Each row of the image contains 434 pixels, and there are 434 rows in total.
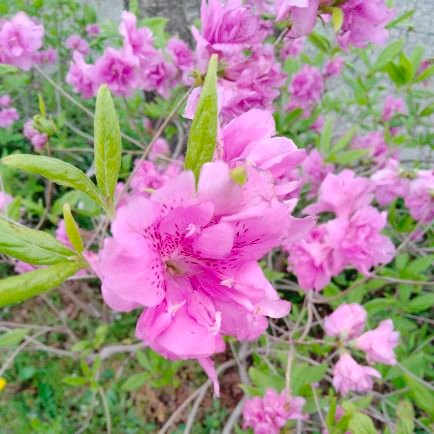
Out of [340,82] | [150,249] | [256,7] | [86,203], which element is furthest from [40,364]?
[340,82]

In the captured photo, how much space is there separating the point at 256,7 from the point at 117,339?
4.67 feet

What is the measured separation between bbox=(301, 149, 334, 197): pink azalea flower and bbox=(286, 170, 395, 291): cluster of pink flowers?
594 mm

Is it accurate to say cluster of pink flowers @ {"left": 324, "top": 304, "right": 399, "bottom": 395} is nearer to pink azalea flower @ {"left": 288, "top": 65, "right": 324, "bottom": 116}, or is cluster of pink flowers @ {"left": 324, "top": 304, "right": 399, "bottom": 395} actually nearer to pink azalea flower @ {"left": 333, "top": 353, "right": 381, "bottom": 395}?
pink azalea flower @ {"left": 333, "top": 353, "right": 381, "bottom": 395}

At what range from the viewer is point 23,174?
243 centimetres

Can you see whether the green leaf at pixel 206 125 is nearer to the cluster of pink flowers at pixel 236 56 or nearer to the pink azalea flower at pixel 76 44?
the cluster of pink flowers at pixel 236 56

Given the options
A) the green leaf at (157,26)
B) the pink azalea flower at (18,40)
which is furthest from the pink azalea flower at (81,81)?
the green leaf at (157,26)

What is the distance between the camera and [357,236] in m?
1.12

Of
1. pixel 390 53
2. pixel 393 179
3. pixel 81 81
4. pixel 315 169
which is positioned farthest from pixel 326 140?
pixel 81 81

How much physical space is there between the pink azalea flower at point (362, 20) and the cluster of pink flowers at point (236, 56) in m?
0.16

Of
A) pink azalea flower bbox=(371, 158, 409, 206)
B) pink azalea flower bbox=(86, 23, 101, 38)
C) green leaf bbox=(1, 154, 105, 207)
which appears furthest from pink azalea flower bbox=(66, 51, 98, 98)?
green leaf bbox=(1, 154, 105, 207)

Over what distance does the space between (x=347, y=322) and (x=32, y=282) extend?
2.66 feet

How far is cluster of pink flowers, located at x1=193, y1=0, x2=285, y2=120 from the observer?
2.82 feet

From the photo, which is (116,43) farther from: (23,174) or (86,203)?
(23,174)

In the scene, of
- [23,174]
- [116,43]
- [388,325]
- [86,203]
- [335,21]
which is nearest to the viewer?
[335,21]
